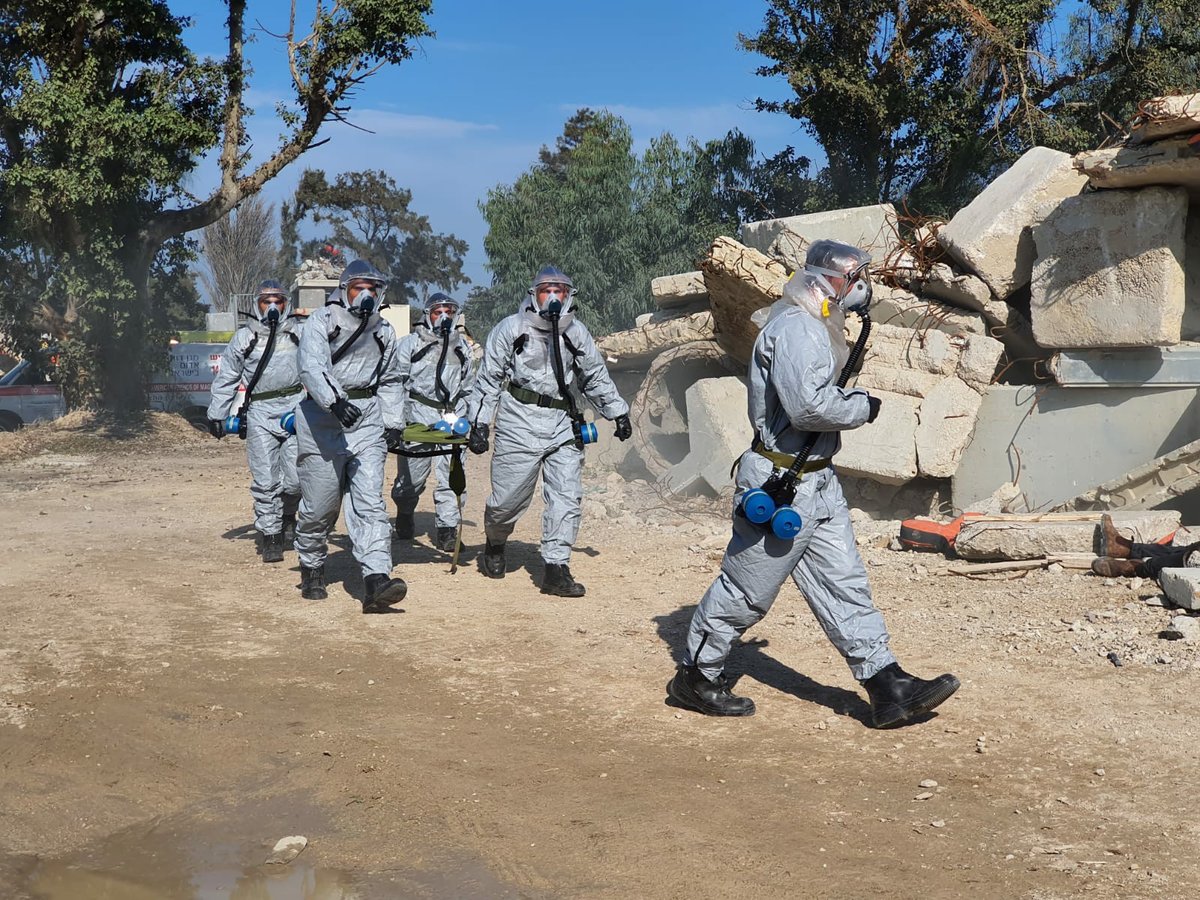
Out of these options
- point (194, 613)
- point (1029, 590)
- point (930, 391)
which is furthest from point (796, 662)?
point (930, 391)

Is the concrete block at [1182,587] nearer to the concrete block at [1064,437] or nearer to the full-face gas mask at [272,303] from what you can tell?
the concrete block at [1064,437]

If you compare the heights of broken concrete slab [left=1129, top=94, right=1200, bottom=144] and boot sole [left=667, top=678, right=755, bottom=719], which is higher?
broken concrete slab [left=1129, top=94, right=1200, bottom=144]

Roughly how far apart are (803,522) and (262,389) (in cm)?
518

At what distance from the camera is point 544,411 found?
745 cm

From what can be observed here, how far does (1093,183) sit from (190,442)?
12244 millimetres

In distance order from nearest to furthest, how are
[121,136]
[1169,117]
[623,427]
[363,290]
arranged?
[363,290] → [623,427] → [1169,117] → [121,136]

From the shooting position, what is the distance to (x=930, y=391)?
9.32m

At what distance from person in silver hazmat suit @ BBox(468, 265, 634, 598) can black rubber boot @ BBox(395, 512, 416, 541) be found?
5.62ft

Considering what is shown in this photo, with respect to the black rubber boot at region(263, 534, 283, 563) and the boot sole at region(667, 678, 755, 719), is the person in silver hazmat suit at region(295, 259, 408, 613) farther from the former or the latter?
the boot sole at region(667, 678, 755, 719)

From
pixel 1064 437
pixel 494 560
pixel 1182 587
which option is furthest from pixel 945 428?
pixel 494 560

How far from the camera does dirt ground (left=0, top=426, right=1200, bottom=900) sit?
3.64 metres

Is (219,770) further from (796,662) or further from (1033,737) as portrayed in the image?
(1033,737)

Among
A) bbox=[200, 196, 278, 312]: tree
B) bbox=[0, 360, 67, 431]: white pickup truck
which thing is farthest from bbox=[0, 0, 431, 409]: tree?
bbox=[200, 196, 278, 312]: tree

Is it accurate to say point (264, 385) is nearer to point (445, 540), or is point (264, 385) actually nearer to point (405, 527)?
point (405, 527)
